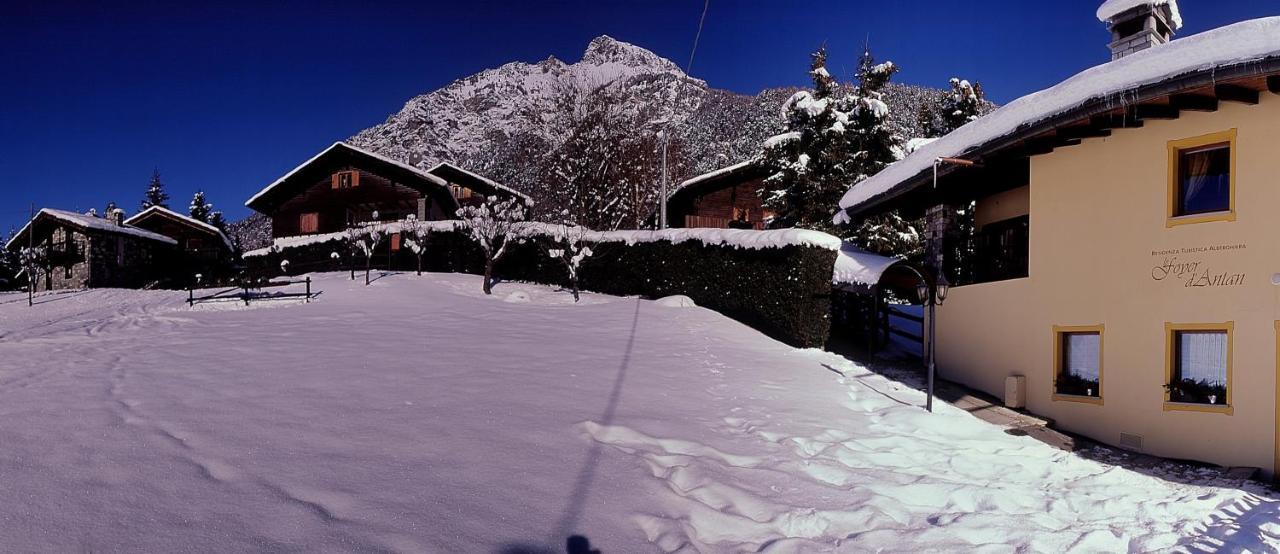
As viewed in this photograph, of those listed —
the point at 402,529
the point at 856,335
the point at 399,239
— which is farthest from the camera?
the point at 399,239

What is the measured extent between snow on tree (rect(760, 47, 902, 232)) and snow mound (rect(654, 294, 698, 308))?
7.10 m

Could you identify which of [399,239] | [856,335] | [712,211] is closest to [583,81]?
[712,211]

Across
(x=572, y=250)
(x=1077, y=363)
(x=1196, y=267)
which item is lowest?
(x=1077, y=363)

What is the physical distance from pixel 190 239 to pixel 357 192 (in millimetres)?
12268

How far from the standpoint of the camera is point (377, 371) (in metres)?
9.91

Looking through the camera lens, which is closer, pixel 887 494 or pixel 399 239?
pixel 887 494

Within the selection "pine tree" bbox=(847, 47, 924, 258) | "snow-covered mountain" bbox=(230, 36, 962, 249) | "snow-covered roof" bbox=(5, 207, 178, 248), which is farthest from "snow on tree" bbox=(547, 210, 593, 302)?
"snow-covered roof" bbox=(5, 207, 178, 248)

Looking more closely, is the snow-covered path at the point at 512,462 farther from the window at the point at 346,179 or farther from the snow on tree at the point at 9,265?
the snow on tree at the point at 9,265

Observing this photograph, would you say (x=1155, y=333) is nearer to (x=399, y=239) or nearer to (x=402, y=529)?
(x=402, y=529)

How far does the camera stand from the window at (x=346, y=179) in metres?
38.2

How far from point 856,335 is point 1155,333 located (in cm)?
1077

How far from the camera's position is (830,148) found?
2561cm

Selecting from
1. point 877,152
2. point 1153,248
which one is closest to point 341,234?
point 877,152

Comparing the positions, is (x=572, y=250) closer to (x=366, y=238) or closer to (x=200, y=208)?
(x=366, y=238)
